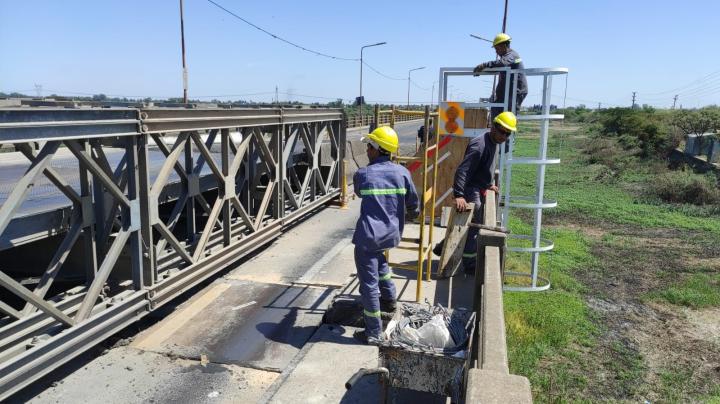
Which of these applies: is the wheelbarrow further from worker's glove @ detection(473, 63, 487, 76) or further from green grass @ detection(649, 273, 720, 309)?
green grass @ detection(649, 273, 720, 309)

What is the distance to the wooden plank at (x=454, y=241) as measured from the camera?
582cm

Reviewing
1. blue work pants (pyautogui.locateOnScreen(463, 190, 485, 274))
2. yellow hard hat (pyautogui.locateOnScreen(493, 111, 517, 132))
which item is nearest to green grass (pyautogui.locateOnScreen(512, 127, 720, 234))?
blue work pants (pyautogui.locateOnScreen(463, 190, 485, 274))

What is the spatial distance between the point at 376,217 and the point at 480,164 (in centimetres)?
201

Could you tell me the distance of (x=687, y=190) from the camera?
1716 centimetres

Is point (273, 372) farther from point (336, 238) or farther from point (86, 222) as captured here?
point (336, 238)

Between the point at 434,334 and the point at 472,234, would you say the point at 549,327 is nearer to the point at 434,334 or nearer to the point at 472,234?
the point at 472,234

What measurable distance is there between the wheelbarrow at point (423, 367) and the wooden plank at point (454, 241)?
82.2 inches

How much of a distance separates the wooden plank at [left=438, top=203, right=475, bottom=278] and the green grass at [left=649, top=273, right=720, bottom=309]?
3.94m

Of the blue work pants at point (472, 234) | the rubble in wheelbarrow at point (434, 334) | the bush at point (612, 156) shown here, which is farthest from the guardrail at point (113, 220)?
the bush at point (612, 156)

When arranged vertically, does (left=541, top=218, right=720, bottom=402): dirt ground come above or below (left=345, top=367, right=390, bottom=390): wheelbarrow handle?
below

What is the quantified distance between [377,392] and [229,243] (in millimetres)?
4103

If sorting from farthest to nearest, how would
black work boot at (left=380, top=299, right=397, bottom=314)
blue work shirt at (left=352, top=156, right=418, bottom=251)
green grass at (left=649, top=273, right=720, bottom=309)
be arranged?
1. green grass at (left=649, top=273, right=720, bottom=309)
2. black work boot at (left=380, top=299, right=397, bottom=314)
3. blue work shirt at (left=352, top=156, right=418, bottom=251)

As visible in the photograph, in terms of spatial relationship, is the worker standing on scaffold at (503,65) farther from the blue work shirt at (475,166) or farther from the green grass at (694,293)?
the green grass at (694,293)

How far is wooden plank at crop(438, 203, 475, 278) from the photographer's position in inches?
229
